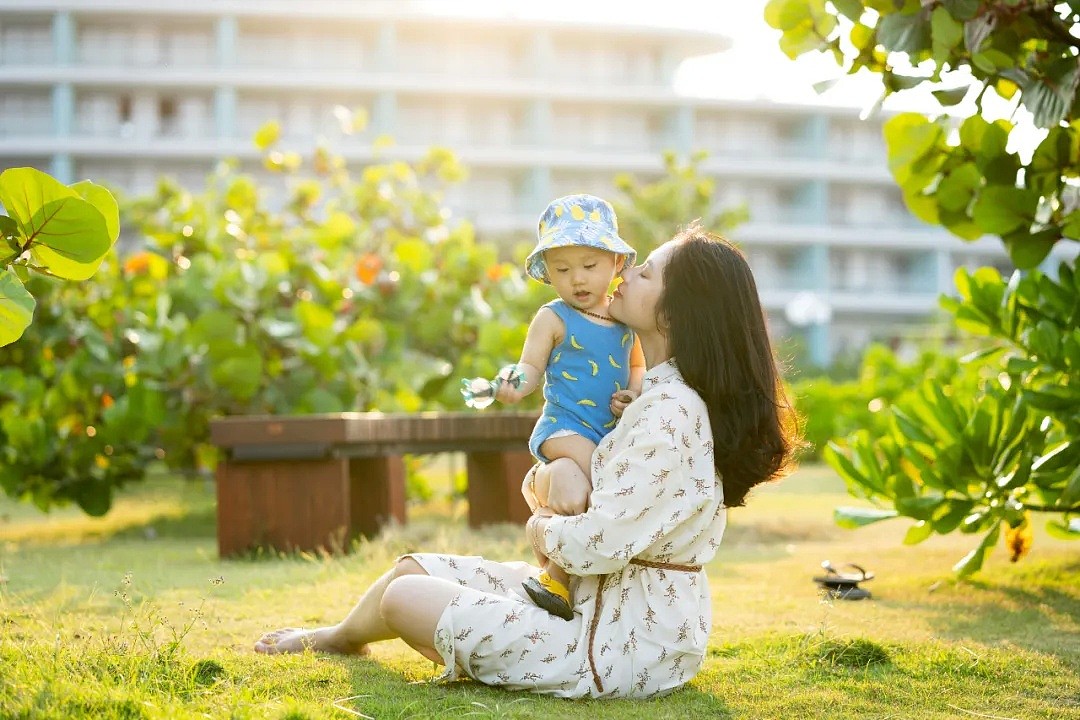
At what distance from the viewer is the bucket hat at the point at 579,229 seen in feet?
9.42

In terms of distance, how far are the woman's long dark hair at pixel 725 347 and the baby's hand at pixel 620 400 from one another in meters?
0.20

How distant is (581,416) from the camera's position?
2.98 m

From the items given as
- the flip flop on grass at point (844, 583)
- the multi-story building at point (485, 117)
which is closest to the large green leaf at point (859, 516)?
the flip flop on grass at point (844, 583)

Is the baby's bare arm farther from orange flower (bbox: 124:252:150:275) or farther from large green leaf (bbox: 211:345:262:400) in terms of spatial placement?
orange flower (bbox: 124:252:150:275)

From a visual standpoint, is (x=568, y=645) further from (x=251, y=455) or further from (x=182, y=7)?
(x=182, y=7)

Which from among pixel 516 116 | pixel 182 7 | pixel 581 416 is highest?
pixel 182 7

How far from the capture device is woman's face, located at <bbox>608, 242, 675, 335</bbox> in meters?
2.83

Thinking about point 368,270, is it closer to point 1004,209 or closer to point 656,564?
point 1004,209

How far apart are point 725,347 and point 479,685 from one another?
0.94 m

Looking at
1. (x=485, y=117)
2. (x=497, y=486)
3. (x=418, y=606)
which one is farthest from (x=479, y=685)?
(x=485, y=117)

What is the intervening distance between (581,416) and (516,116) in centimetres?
3734

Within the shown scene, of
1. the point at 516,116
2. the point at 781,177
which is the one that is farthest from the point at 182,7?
the point at 781,177

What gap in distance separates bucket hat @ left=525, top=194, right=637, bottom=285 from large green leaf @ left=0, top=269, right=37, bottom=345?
3.59 feet

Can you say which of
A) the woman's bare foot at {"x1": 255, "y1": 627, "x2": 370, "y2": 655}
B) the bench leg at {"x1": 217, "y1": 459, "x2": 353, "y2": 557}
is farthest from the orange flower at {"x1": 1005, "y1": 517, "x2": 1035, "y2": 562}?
the bench leg at {"x1": 217, "y1": 459, "x2": 353, "y2": 557}
